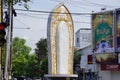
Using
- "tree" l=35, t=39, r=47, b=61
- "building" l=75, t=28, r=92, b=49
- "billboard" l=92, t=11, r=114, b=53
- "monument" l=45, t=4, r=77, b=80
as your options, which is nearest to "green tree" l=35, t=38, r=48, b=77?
"tree" l=35, t=39, r=47, b=61

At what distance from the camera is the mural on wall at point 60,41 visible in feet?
115

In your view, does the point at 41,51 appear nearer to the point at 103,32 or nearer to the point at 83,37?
the point at 83,37

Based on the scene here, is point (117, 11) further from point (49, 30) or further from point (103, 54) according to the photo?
point (49, 30)

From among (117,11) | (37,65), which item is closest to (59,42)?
(117,11)

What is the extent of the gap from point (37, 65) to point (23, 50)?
12.1m

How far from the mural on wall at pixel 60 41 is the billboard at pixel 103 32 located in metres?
22.0

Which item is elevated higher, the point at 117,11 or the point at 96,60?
the point at 117,11

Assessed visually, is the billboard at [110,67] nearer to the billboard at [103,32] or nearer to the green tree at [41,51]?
the billboard at [103,32]

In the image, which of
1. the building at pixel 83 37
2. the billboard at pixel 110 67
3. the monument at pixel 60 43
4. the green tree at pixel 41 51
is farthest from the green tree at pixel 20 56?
the monument at pixel 60 43

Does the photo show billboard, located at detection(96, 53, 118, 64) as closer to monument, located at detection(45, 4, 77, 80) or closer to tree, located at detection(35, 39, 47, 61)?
monument, located at detection(45, 4, 77, 80)

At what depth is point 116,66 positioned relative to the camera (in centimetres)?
5784

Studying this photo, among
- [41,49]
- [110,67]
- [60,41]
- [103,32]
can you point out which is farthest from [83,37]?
[60,41]

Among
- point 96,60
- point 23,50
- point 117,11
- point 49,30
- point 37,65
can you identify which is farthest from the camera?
point 23,50

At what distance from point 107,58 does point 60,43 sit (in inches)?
948
